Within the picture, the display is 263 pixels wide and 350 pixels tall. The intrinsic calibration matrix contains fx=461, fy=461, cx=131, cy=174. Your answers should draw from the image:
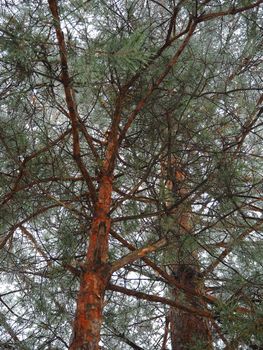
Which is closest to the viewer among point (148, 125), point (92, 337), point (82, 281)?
point (92, 337)

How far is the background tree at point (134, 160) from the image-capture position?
2789mm

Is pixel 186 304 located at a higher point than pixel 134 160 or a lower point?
lower

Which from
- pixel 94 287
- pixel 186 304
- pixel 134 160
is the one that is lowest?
pixel 94 287

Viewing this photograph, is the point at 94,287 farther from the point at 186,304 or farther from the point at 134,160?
the point at 186,304

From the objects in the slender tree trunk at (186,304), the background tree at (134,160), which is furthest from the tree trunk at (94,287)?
the slender tree trunk at (186,304)

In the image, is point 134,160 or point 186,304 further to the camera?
point 186,304

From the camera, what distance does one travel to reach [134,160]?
12.6 feet

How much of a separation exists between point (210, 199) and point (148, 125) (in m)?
0.76

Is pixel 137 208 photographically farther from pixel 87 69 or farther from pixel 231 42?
pixel 87 69

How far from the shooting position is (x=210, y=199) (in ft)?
11.1

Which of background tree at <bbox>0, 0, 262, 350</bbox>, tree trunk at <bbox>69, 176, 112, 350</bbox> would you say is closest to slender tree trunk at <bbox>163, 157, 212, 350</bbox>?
background tree at <bbox>0, 0, 262, 350</bbox>

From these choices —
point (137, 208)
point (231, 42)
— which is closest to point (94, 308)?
point (137, 208)

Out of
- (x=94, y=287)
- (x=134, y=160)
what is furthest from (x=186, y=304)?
(x=94, y=287)

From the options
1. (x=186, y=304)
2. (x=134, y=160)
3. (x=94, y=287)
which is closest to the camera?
(x=94, y=287)
